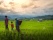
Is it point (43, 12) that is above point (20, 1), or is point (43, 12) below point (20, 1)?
below

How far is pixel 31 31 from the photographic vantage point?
3.99m

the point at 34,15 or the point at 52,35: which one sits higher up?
the point at 34,15

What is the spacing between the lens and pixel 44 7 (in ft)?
13.7

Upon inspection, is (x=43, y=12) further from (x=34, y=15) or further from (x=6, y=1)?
(x=6, y=1)

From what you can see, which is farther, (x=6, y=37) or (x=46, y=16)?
(x=46, y=16)

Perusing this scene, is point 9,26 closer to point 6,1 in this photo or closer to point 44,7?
point 6,1

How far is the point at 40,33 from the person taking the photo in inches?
157

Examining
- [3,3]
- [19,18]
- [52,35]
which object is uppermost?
[3,3]

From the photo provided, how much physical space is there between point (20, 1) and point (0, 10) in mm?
476

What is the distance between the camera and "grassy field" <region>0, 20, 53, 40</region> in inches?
155

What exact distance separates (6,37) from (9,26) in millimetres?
244

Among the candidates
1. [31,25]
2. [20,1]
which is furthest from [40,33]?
[20,1]

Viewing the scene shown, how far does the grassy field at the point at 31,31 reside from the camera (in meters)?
3.93

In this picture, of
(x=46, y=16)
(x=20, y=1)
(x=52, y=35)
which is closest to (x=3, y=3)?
(x=20, y=1)
